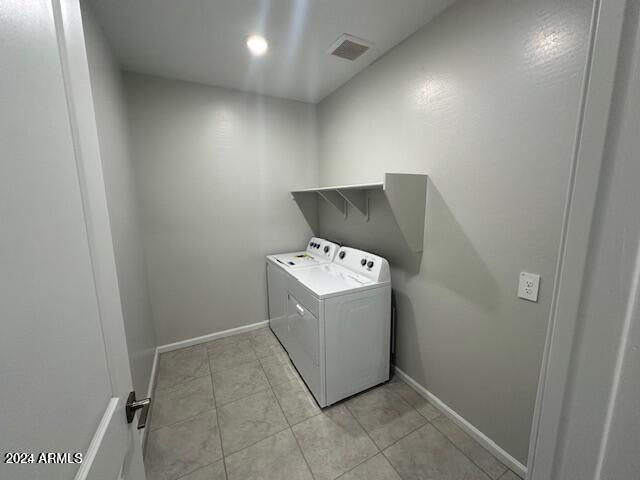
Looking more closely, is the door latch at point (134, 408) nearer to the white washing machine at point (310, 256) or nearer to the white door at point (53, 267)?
the white door at point (53, 267)

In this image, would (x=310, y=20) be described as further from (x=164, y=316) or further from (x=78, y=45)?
(x=164, y=316)

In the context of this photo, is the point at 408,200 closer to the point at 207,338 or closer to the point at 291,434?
the point at 291,434

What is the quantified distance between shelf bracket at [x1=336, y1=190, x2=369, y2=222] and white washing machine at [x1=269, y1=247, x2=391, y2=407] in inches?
16.3

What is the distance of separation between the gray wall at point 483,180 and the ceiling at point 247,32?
0.25 m

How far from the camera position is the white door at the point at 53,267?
342mm

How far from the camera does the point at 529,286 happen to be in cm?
120

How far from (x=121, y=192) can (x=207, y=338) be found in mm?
1660

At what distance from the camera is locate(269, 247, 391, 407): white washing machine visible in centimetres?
164

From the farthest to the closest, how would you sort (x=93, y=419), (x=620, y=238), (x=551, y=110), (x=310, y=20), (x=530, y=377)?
(x=310, y=20) < (x=530, y=377) < (x=551, y=110) < (x=93, y=419) < (x=620, y=238)

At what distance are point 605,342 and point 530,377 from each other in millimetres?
1170

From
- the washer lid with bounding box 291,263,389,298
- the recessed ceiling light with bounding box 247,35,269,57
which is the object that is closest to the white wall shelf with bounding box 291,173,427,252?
the washer lid with bounding box 291,263,389,298

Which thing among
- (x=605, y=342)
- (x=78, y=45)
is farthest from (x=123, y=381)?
(x=605, y=342)

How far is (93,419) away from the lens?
1.68 ft

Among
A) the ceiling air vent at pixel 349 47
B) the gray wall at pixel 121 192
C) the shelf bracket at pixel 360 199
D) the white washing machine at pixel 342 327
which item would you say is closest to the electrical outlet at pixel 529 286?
the white washing machine at pixel 342 327
